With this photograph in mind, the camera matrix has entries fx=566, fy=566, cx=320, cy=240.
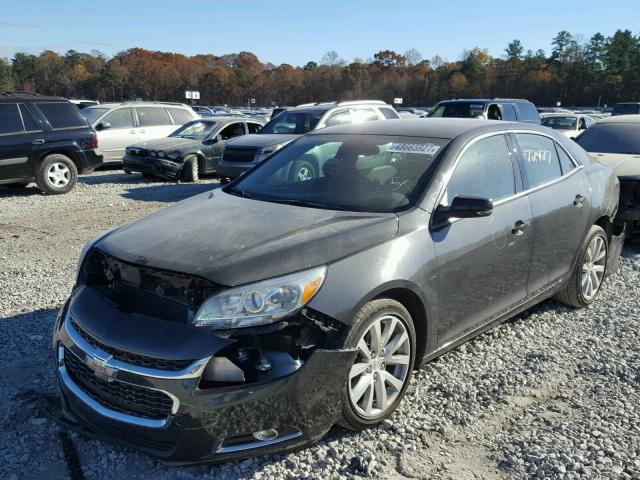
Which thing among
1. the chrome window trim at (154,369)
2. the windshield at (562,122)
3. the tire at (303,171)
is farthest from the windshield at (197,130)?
the chrome window trim at (154,369)

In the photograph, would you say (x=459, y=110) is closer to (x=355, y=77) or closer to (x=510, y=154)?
(x=510, y=154)

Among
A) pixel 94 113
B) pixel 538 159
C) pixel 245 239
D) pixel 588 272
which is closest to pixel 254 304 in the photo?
pixel 245 239

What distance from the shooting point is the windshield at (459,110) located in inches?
541

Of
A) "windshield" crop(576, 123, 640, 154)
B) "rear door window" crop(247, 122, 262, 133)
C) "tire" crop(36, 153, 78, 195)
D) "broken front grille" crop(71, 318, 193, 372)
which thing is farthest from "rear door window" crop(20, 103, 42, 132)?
"windshield" crop(576, 123, 640, 154)

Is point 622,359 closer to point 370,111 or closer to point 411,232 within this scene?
point 411,232

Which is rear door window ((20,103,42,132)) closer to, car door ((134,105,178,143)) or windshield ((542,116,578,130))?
car door ((134,105,178,143))

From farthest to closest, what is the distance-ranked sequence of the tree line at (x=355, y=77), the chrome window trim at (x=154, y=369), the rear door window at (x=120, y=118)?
the tree line at (x=355, y=77) → the rear door window at (x=120, y=118) → the chrome window trim at (x=154, y=369)

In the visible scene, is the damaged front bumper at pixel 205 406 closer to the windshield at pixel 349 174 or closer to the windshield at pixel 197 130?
the windshield at pixel 349 174

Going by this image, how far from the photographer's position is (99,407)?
110 inches

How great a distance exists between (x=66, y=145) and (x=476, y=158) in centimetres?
955

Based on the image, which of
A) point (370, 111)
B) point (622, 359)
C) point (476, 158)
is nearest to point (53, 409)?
point (476, 158)

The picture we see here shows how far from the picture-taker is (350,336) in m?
2.86

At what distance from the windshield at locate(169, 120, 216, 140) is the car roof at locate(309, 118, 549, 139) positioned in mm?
9593

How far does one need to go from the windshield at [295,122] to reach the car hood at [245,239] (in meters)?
8.23
